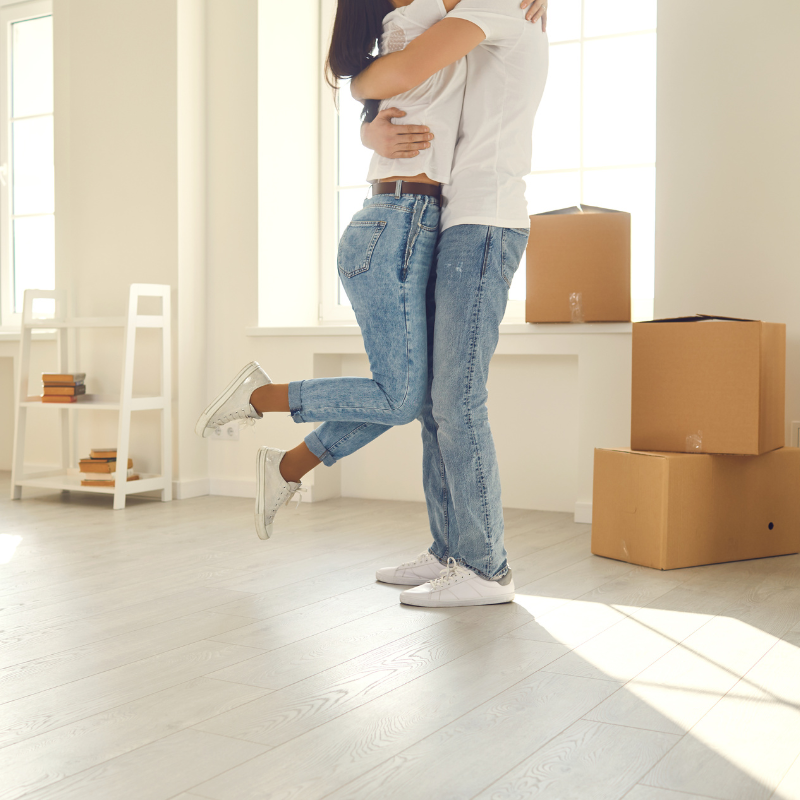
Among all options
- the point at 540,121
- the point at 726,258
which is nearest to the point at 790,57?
the point at 726,258

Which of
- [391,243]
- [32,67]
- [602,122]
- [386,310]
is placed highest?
[32,67]

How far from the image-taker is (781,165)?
2.54m

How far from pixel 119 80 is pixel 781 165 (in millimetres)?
2385

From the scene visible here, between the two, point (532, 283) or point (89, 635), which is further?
point (532, 283)

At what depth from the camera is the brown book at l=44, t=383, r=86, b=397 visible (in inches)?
130

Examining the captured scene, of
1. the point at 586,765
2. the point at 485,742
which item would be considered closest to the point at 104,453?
the point at 485,742

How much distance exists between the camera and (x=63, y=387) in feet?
10.8

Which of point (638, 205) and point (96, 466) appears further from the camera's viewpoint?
point (96, 466)

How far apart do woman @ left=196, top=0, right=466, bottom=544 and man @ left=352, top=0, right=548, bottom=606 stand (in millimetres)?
35

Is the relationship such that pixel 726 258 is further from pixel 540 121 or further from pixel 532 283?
pixel 540 121

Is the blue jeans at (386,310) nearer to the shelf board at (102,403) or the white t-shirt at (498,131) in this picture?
the white t-shirt at (498,131)

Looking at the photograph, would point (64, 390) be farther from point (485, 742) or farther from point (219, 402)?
point (485, 742)

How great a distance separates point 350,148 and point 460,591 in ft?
7.59

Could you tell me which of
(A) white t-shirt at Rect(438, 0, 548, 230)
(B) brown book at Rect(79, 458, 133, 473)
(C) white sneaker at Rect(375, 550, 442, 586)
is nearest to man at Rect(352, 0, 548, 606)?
(A) white t-shirt at Rect(438, 0, 548, 230)
